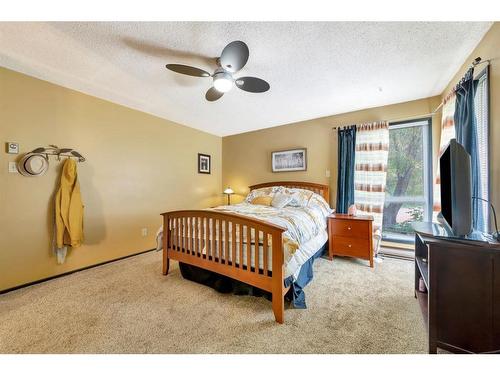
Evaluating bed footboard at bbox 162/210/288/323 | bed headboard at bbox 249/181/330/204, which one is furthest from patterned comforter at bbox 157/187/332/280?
bed headboard at bbox 249/181/330/204

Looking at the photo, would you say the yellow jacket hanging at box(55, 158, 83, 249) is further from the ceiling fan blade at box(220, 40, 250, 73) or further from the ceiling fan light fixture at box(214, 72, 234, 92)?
the ceiling fan blade at box(220, 40, 250, 73)

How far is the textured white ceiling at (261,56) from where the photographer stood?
1.54 m

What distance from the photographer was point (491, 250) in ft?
3.47

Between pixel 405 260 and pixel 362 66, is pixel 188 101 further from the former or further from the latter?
pixel 405 260

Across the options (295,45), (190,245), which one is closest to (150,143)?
(190,245)

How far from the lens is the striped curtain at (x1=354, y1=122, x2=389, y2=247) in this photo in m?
2.98

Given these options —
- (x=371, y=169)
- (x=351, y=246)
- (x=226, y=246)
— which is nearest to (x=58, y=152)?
(x=226, y=246)

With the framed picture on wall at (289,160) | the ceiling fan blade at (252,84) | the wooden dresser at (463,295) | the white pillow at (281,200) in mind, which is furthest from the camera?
the framed picture on wall at (289,160)

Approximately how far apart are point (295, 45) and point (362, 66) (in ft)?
2.71

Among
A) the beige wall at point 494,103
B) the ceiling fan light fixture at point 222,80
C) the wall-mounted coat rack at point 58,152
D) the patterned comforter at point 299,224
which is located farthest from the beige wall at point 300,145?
the wall-mounted coat rack at point 58,152

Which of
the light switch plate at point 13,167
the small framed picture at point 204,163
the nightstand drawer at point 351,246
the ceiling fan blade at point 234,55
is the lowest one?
the nightstand drawer at point 351,246

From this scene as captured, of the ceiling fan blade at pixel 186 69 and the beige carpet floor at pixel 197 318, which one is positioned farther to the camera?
the ceiling fan blade at pixel 186 69

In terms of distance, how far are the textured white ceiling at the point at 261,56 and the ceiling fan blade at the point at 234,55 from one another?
166 millimetres

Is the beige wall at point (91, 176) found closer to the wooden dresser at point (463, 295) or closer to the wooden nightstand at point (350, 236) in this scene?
the wooden nightstand at point (350, 236)
